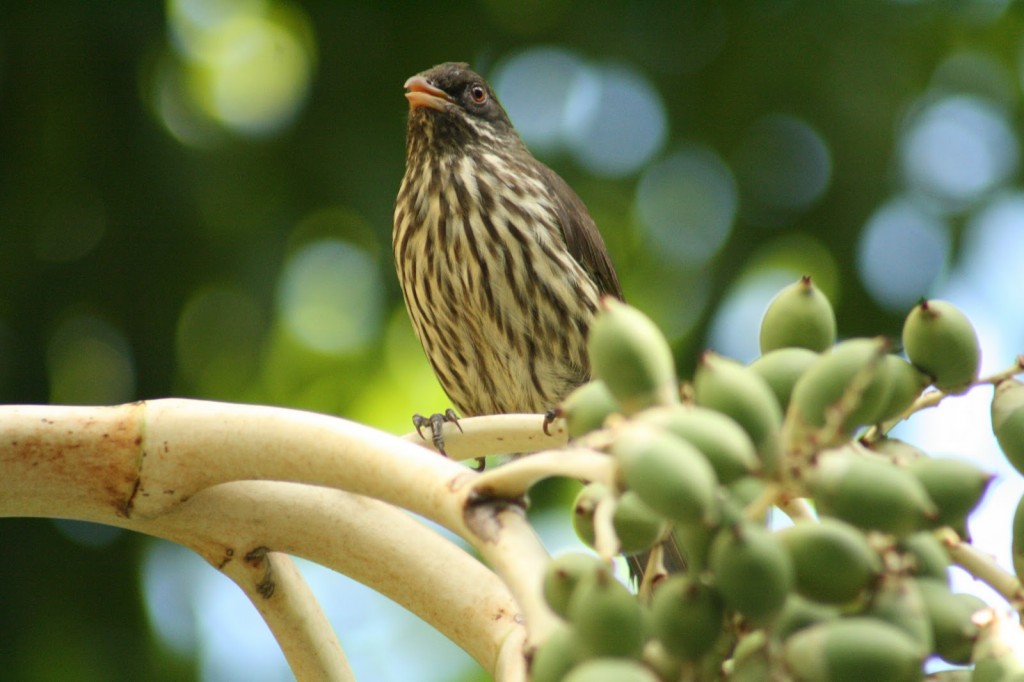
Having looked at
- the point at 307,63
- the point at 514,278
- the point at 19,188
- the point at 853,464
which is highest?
the point at 307,63

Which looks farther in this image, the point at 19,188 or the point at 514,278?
the point at 19,188

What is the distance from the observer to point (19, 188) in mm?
5289

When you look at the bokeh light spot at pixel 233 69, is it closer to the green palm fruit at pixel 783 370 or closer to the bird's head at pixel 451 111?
the bird's head at pixel 451 111

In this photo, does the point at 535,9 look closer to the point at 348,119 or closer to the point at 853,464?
the point at 348,119

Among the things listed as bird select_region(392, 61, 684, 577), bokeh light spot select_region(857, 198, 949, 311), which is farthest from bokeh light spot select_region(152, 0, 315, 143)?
bokeh light spot select_region(857, 198, 949, 311)

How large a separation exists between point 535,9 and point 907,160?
185 cm

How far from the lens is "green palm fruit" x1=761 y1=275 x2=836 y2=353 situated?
1.26m

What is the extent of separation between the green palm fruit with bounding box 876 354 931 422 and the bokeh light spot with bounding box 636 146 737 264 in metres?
4.40

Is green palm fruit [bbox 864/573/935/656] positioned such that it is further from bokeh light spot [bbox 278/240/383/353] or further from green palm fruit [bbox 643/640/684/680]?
bokeh light spot [bbox 278/240/383/353]

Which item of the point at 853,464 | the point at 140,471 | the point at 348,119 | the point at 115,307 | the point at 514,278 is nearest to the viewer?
the point at 853,464

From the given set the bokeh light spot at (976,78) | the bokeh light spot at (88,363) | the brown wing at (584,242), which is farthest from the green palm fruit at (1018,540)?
the bokeh light spot at (976,78)

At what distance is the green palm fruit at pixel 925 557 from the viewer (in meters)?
0.99

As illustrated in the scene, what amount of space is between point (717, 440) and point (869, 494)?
124 mm

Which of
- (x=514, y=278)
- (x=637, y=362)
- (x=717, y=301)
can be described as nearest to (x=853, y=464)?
(x=637, y=362)
